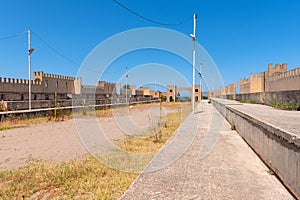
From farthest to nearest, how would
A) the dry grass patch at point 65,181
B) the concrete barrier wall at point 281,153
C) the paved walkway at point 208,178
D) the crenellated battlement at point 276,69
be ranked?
the crenellated battlement at point 276,69 < the dry grass patch at point 65,181 < the paved walkway at point 208,178 < the concrete barrier wall at point 281,153

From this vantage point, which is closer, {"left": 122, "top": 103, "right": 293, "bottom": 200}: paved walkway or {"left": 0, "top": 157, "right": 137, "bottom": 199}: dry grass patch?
{"left": 122, "top": 103, "right": 293, "bottom": 200}: paved walkway

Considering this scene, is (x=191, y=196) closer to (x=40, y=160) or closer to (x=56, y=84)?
(x=40, y=160)

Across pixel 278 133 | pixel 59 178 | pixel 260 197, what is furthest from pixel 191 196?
pixel 59 178

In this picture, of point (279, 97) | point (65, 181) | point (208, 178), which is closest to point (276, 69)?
point (279, 97)

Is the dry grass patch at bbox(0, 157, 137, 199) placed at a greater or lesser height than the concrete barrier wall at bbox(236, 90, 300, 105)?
lesser

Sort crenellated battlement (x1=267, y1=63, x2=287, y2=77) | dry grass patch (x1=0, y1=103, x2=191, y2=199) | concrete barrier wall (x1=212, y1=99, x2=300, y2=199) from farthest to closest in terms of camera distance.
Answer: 1. crenellated battlement (x1=267, y1=63, x2=287, y2=77)
2. dry grass patch (x1=0, y1=103, x2=191, y2=199)
3. concrete barrier wall (x1=212, y1=99, x2=300, y2=199)

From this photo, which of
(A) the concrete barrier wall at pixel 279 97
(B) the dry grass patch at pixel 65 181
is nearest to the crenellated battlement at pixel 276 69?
(A) the concrete barrier wall at pixel 279 97

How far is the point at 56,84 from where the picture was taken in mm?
27172

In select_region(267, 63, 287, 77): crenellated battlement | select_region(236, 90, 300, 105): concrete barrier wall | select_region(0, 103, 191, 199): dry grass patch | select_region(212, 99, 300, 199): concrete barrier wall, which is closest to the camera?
select_region(212, 99, 300, 199): concrete barrier wall

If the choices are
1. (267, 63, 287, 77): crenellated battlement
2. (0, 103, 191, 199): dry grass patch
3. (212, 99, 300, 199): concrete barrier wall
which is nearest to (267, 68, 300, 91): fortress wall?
(267, 63, 287, 77): crenellated battlement

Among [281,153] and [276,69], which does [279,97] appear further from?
[281,153]

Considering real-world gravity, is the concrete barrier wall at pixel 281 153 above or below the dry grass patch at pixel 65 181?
above

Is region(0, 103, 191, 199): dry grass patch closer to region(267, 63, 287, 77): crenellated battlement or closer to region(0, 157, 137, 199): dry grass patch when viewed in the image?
region(0, 157, 137, 199): dry grass patch

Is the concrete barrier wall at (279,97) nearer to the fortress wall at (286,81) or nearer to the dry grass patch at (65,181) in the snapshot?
the fortress wall at (286,81)
